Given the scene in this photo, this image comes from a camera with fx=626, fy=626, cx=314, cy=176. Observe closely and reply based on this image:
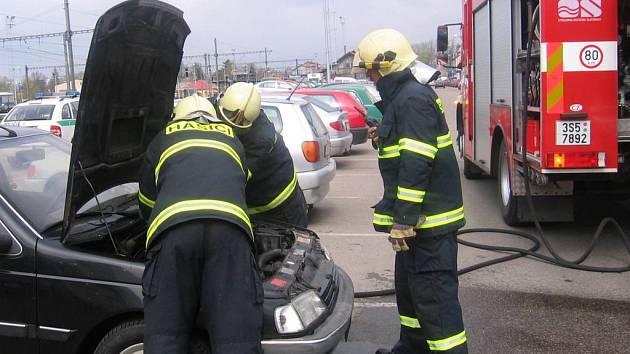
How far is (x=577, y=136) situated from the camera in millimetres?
5695

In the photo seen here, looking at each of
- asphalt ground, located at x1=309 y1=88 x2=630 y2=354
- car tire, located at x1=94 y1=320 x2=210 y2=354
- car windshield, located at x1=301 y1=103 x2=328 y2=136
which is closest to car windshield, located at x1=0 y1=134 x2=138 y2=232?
car tire, located at x1=94 y1=320 x2=210 y2=354

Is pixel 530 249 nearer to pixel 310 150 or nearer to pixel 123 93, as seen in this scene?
pixel 310 150

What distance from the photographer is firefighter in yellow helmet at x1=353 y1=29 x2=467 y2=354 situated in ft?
11.4

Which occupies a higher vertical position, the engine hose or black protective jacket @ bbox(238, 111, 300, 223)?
black protective jacket @ bbox(238, 111, 300, 223)

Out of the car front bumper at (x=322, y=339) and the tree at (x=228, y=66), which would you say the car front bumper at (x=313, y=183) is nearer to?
the car front bumper at (x=322, y=339)

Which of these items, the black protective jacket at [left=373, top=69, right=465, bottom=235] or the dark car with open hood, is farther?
the black protective jacket at [left=373, top=69, right=465, bottom=235]

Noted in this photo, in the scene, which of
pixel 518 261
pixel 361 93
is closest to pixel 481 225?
pixel 518 261

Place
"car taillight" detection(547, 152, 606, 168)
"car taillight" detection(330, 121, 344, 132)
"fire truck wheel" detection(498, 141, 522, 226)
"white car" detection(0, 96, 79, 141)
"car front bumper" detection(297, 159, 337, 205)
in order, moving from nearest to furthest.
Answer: "car taillight" detection(547, 152, 606, 168) → "fire truck wheel" detection(498, 141, 522, 226) → "car front bumper" detection(297, 159, 337, 205) → "car taillight" detection(330, 121, 344, 132) → "white car" detection(0, 96, 79, 141)

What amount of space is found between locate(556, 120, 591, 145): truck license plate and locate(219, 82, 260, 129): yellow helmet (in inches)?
122

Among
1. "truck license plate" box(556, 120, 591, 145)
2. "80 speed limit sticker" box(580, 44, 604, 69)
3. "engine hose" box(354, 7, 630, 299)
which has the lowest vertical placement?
"engine hose" box(354, 7, 630, 299)

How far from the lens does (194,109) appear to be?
320 cm

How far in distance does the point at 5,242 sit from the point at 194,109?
117 centimetres

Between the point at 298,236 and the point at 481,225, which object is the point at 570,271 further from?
the point at 298,236

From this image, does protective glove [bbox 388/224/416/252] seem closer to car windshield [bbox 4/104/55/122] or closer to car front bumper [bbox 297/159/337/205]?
car front bumper [bbox 297/159/337/205]
